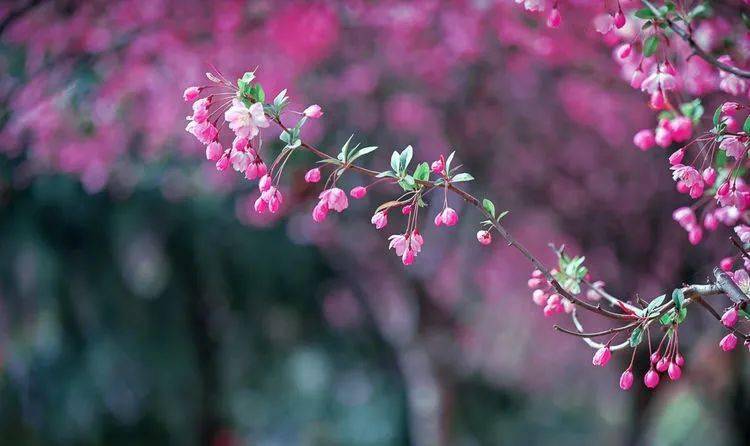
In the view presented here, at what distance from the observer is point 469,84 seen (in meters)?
3.21

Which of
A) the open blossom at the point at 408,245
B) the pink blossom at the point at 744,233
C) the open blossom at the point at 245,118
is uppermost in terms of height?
the open blossom at the point at 245,118

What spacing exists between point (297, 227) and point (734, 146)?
420 centimetres

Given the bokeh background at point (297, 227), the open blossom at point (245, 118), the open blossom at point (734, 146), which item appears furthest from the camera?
the bokeh background at point (297, 227)

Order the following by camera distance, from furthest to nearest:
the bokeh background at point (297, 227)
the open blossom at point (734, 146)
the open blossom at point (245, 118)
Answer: the bokeh background at point (297, 227), the open blossom at point (734, 146), the open blossom at point (245, 118)

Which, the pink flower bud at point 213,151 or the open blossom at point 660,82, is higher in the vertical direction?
the pink flower bud at point 213,151

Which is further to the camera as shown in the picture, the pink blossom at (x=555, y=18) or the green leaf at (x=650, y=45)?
the pink blossom at (x=555, y=18)

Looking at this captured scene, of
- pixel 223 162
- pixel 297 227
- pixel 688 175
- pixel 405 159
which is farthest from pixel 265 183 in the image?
pixel 297 227

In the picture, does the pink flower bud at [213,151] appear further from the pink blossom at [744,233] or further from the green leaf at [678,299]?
the pink blossom at [744,233]

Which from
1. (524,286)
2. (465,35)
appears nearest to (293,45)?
(465,35)

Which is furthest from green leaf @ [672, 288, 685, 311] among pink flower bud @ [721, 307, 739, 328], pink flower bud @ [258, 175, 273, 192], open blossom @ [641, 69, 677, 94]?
pink flower bud @ [258, 175, 273, 192]

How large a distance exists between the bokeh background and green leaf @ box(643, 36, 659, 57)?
1.35 meters

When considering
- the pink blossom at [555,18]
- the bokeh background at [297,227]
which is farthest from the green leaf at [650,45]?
the bokeh background at [297,227]

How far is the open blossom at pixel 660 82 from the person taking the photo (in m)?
1.06

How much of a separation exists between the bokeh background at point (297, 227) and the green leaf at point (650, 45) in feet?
4.42
